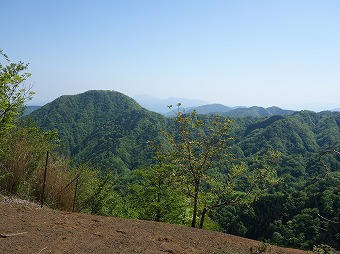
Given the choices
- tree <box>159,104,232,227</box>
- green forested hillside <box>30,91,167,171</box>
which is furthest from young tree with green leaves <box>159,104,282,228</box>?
green forested hillside <box>30,91,167,171</box>

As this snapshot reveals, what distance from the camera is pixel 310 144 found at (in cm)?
11931

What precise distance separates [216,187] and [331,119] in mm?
164876

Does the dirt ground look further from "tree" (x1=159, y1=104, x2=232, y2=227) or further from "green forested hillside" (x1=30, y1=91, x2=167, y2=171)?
"green forested hillside" (x1=30, y1=91, x2=167, y2=171)

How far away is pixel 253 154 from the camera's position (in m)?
107

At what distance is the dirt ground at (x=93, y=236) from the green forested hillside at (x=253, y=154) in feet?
8.77

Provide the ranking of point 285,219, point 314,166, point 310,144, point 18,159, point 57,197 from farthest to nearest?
point 310,144 < point 314,166 < point 285,219 < point 57,197 < point 18,159

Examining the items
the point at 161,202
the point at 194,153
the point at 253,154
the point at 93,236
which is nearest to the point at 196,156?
the point at 194,153

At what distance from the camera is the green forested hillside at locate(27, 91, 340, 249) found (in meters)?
43.7

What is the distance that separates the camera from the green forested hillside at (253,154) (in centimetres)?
4369

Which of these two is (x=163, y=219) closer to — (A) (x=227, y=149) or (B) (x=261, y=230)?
(A) (x=227, y=149)

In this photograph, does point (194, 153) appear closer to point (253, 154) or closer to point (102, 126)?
point (253, 154)

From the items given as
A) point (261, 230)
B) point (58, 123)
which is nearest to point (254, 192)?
point (261, 230)

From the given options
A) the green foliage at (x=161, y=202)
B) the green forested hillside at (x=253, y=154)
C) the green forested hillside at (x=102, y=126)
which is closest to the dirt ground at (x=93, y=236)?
the green forested hillside at (x=253, y=154)

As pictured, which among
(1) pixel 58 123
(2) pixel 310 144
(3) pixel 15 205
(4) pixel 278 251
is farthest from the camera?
(1) pixel 58 123
